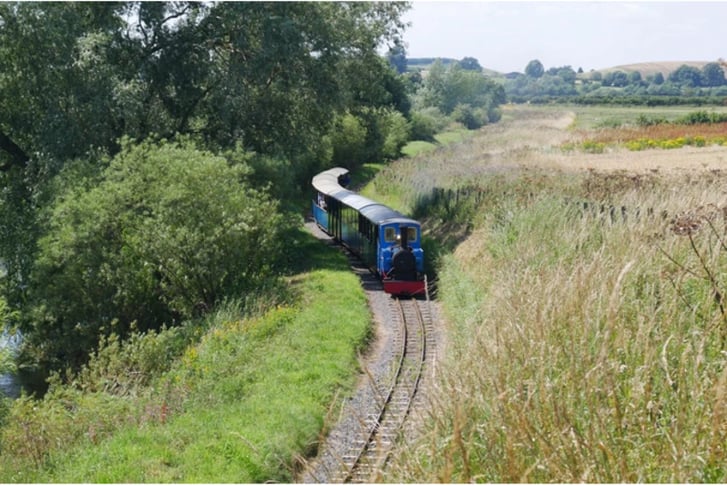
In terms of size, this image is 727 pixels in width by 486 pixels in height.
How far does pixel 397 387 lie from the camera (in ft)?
49.6

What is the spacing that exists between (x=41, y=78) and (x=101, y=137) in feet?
9.36

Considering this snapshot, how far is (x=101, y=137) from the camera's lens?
93.0ft

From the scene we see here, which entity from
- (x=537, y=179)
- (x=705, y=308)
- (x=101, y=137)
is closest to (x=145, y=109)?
(x=101, y=137)

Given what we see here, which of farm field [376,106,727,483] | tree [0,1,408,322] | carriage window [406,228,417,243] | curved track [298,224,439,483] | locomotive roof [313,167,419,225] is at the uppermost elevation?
tree [0,1,408,322]

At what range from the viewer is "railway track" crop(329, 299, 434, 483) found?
1077cm

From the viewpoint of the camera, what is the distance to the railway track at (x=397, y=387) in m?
10.8

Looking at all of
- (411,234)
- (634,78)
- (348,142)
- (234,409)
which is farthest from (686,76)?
(234,409)

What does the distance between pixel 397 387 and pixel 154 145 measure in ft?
43.8

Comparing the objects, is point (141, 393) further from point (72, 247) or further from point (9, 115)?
point (9, 115)

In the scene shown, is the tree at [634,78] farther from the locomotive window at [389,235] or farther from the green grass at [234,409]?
the green grass at [234,409]

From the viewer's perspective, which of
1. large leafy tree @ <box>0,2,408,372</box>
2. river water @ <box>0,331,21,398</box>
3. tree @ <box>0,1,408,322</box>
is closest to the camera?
river water @ <box>0,331,21,398</box>

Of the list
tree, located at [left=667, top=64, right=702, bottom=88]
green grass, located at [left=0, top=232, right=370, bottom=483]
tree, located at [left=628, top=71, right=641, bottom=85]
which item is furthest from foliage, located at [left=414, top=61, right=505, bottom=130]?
green grass, located at [left=0, top=232, right=370, bottom=483]

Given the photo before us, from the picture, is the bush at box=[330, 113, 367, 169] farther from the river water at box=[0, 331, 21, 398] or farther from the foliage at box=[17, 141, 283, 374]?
the foliage at box=[17, 141, 283, 374]

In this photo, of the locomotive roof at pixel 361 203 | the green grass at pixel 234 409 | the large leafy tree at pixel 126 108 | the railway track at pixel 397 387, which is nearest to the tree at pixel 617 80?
the locomotive roof at pixel 361 203
